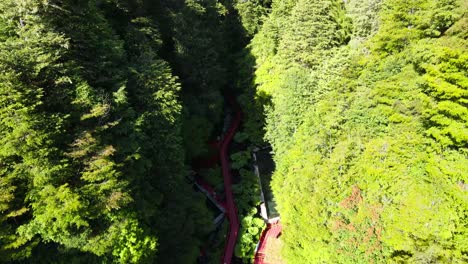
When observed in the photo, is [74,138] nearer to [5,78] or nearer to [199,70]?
[5,78]

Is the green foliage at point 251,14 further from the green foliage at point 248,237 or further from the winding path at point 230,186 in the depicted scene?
the green foliage at point 248,237

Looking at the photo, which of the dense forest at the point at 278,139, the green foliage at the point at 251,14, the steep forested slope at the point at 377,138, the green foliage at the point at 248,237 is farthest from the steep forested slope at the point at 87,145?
the green foliage at the point at 251,14

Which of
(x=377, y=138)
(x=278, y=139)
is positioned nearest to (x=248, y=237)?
(x=278, y=139)

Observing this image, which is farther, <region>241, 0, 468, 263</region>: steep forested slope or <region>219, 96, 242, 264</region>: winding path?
<region>219, 96, 242, 264</region>: winding path

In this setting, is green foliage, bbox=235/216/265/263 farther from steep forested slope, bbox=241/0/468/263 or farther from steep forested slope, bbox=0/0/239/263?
steep forested slope, bbox=241/0/468/263

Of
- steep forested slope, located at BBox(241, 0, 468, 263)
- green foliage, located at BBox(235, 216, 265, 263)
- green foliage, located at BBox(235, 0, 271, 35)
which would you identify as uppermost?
green foliage, located at BBox(235, 0, 271, 35)

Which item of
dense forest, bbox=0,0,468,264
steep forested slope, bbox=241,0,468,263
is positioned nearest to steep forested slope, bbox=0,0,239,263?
dense forest, bbox=0,0,468,264

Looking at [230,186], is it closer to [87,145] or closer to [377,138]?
[87,145]

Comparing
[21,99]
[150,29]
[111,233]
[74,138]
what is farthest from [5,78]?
[150,29]
